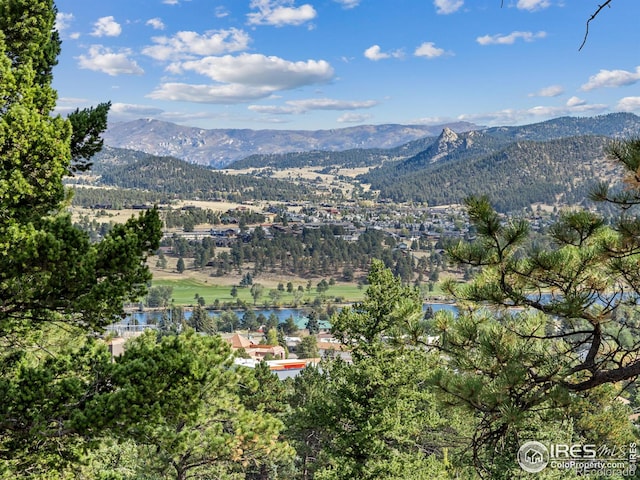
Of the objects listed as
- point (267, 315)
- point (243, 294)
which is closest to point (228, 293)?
point (243, 294)

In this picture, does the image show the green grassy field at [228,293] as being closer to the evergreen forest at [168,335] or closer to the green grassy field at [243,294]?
the green grassy field at [243,294]

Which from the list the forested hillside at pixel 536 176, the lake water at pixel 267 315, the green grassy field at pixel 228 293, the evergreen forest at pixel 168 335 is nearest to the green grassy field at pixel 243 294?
the green grassy field at pixel 228 293

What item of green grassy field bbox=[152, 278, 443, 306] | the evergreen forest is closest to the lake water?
green grassy field bbox=[152, 278, 443, 306]

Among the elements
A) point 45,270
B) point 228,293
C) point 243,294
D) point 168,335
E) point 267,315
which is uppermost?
point 45,270

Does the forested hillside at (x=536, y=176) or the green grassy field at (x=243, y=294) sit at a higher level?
the forested hillside at (x=536, y=176)

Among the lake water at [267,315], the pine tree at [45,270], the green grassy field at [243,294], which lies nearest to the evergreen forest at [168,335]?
the pine tree at [45,270]

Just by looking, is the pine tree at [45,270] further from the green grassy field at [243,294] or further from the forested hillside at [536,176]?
the forested hillside at [536,176]

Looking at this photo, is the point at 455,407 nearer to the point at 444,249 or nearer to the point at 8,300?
the point at 444,249

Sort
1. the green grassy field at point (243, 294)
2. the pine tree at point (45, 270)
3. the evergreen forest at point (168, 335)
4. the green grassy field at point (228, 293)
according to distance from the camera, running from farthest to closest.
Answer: the green grassy field at point (228, 293) < the green grassy field at point (243, 294) < the pine tree at point (45, 270) < the evergreen forest at point (168, 335)

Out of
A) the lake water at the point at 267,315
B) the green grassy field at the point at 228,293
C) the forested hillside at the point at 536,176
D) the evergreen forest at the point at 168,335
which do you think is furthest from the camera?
the forested hillside at the point at 536,176

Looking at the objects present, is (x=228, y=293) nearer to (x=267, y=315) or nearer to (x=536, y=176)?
(x=267, y=315)

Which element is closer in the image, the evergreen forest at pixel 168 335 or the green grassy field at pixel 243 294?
the evergreen forest at pixel 168 335

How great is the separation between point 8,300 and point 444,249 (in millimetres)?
3201

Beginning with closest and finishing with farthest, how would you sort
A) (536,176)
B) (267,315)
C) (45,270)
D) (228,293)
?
(45,270)
(267,315)
(228,293)
(536,176)
